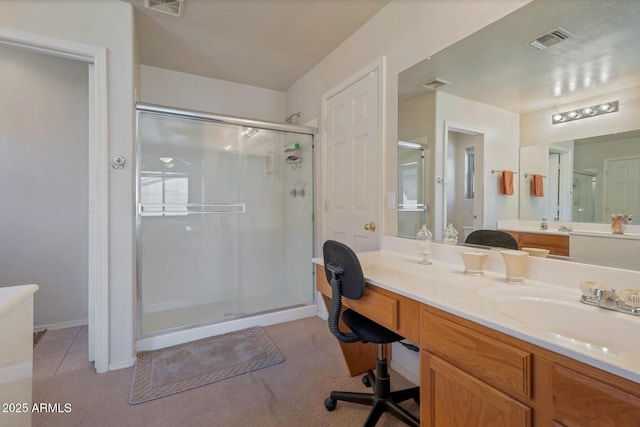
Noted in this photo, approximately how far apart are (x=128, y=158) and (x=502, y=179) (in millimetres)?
2340

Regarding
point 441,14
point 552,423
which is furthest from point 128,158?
point 552,423

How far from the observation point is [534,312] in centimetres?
102

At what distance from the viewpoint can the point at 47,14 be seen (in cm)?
179

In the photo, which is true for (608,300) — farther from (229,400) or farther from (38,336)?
(38,336)

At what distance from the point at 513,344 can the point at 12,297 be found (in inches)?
63.6

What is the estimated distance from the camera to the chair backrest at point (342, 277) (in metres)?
1.24

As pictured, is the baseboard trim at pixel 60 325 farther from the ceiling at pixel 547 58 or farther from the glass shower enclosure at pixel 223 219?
the ceiling at pixel 547 58

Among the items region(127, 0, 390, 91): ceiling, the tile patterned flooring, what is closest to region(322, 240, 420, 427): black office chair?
region(127, 0, 390, 91): ceiling

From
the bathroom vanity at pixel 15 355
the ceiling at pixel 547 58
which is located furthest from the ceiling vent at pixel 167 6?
the bathroom vanity at pixel 15 355

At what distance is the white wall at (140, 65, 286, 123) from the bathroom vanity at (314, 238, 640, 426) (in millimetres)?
2783

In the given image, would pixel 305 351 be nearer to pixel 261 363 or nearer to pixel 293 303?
pixel 261 363

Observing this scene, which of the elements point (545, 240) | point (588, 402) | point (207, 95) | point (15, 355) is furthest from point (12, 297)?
point (207, 95)

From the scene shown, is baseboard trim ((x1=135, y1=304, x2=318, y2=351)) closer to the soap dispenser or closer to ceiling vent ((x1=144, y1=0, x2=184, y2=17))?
the soap dispenser

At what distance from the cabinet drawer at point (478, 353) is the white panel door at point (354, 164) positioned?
3.72 feet
